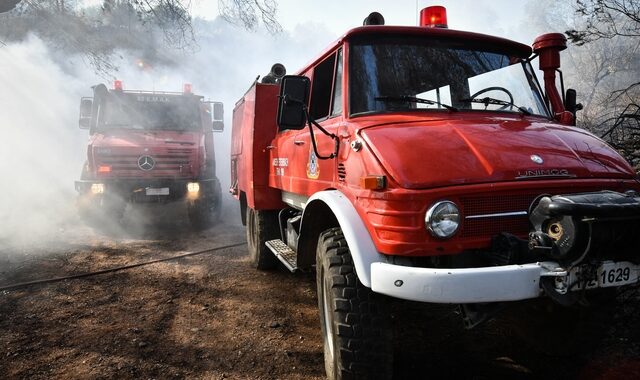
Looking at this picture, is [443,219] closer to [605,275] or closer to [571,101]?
[605,275]

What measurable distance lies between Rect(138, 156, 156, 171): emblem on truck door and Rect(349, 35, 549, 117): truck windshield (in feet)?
20.1

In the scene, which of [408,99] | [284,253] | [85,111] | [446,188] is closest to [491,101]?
[408,99]

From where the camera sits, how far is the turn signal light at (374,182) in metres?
2.31

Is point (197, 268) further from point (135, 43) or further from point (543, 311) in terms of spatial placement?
point (135, 43)

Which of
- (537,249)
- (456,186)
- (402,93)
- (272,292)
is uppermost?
(402,93)

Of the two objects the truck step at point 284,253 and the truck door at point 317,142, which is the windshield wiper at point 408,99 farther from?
the truck step at point 284,253

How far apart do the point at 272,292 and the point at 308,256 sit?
4.47 feet

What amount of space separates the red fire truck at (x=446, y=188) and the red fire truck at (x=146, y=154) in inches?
214

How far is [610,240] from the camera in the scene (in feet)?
6.86

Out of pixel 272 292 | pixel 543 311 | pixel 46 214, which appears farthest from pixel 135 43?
pixel 543 311

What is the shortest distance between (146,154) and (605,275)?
25.5ft

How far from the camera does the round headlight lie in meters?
2.16

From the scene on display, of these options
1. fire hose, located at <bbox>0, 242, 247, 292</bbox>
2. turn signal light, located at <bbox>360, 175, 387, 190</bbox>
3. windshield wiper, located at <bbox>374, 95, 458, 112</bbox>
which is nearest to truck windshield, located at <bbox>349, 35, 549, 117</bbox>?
windshield wiper, located at <bbox>374, 95, 458, 112</bbox>

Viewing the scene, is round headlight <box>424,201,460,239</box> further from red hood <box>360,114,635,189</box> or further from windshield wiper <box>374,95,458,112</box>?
windshield wiper <box>374,95,458,112</box>
